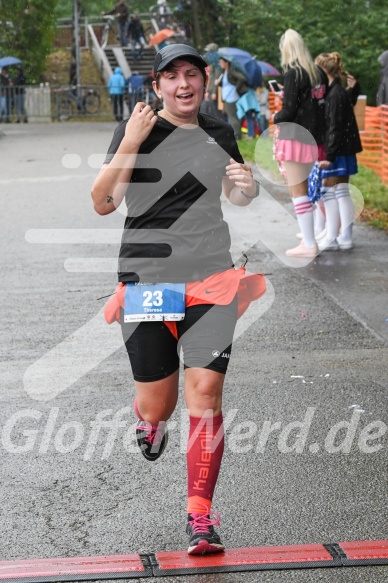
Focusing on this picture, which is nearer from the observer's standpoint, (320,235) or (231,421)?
(231,421)

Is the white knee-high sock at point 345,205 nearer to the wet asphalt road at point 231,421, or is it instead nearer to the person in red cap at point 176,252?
the wet asphalt road at point 231,421

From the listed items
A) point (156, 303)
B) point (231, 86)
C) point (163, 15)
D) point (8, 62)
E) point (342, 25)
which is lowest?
point (8, 62)

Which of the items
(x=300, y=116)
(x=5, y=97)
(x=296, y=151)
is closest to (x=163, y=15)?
(x=5, y=97)

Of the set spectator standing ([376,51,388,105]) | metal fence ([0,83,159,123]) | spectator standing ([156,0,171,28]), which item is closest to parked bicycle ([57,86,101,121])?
metal fence ([0,83,159,123])

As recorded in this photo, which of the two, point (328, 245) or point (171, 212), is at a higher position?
point (171, 212)

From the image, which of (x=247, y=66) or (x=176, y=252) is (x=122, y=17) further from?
(x=176, y=252)

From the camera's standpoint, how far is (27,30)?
39188 millimetres

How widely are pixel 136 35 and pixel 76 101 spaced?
818 centimetres

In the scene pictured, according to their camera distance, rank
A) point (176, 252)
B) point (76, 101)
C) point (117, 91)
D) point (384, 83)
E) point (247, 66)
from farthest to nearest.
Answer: point (76, 101) < point (117, 91) < point (247, 66) < point (384, 83) < point (176, 252)

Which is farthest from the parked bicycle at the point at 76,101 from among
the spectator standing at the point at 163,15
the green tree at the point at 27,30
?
the spectator standing at the point at 163,15

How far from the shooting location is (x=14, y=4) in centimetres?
3866

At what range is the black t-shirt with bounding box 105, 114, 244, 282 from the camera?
15.0ft

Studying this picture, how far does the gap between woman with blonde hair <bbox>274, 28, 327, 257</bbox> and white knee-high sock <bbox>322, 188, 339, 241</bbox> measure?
360 mm

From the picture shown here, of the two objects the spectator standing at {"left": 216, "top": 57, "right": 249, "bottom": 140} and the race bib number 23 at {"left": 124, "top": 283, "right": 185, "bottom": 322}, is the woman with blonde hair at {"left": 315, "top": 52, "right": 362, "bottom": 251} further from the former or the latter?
the spectator standing at {"left": 216, "top": 57, "right": 249, "bottom": 140}
